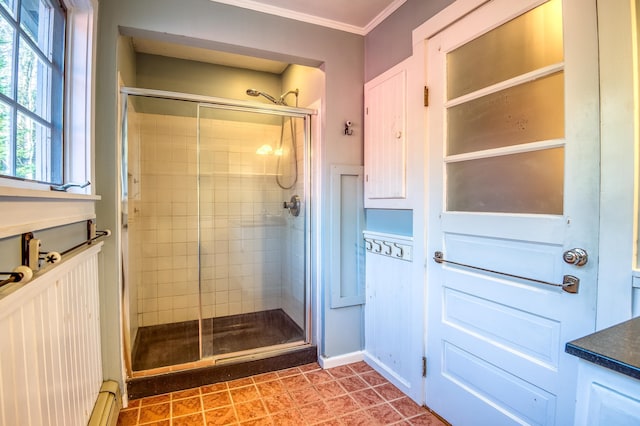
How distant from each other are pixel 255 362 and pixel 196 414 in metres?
0.50

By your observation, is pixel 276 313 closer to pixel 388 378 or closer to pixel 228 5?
pixel 388 378

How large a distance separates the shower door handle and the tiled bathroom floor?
1245 mm

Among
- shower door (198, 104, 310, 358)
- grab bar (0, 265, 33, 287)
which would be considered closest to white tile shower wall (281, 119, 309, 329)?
shower door (198, 104, 310, 358)

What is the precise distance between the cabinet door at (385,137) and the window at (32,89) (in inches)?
69.4

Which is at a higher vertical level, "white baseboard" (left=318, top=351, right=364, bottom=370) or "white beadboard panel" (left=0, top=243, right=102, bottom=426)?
"white beadboard panel" (left=0, top=243, right=102, bottom=426)

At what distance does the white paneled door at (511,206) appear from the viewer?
3.79ft

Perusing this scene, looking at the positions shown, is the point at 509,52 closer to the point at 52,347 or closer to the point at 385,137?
the point at 385,137

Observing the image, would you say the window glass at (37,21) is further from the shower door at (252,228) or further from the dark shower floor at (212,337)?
the dark shower floor at (212,337)

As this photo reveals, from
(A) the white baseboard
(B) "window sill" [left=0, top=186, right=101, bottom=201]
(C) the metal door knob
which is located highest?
(B) "window sill" [left=0, top=186, right=101, bottom=201]

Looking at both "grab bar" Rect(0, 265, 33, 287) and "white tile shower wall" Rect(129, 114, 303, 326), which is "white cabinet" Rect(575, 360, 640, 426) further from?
"white tile shower wall" Rect(129, 114, 303, 326)

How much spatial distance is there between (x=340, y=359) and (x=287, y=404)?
57 cm

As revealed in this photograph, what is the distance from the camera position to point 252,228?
301 centimetres

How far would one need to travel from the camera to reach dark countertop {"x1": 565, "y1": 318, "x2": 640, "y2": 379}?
628 mm

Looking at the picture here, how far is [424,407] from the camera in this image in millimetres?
1861
